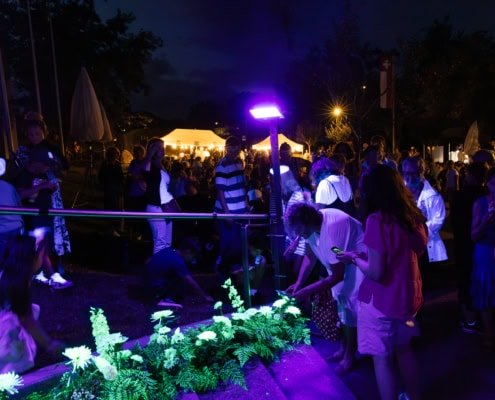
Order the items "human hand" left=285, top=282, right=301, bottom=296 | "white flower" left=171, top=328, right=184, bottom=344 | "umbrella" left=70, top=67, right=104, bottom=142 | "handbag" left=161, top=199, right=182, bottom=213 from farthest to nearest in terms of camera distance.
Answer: "umbrella" left=70, top=67, right=104, bottom=142 → "handbag" left=161, top=199, right=182, bottom=213 → "human hand" left=285, top=282, right=301, bottom=296 → "white flower" left=171, top=328, right=184, bottom=344

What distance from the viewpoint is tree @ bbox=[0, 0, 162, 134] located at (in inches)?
774

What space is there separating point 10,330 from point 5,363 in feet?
0.69

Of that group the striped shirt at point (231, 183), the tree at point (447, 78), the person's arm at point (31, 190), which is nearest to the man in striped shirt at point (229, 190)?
the striped shirt at point (231, 183)

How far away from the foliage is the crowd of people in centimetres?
44

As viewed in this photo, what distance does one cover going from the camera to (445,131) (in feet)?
112

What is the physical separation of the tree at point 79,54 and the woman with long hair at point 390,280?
19118 millimetres

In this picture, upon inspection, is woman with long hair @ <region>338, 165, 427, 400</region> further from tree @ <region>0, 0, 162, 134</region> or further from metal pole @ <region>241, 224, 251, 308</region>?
tree @ <region>0, 0, 162, 134</region>

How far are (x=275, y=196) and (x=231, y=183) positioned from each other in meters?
1.80

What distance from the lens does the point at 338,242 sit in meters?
3.87

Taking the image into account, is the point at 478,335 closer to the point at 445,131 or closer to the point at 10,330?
the point at 10,330

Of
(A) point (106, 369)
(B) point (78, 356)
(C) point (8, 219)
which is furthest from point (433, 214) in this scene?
(C) point (8, 219)

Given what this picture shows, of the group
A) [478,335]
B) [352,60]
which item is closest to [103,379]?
[478,335]

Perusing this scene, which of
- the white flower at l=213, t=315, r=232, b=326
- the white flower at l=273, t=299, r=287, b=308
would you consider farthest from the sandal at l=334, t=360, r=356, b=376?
the white flower at l=213, t=315, r=232, b=326

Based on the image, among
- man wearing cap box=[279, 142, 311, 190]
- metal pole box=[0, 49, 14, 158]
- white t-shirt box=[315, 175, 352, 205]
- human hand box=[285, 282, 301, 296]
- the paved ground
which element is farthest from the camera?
metal pole box=[0, 49, 14, 158]
